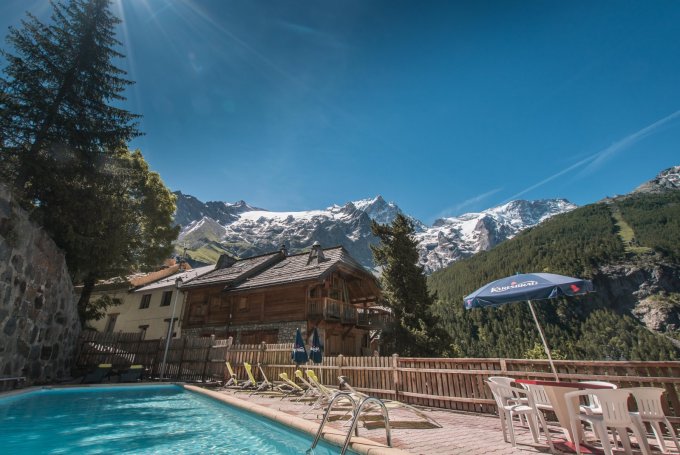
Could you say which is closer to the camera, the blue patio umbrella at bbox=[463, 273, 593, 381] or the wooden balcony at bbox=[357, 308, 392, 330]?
the blue patio umbrella at bbox=[463, 273, 593, 381]

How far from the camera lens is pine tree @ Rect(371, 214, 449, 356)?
21594mm

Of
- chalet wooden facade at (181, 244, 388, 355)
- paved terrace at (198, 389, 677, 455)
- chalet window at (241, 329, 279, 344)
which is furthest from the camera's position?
chalet window at (241, 329, 279, 344)

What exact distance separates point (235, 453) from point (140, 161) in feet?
72.6

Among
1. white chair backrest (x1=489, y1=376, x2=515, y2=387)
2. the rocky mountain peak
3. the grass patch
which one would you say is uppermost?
the rocky mountain peak

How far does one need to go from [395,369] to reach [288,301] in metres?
11.0

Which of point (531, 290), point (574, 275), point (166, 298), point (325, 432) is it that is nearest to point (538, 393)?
point (531, 290)

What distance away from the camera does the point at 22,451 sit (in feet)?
18.5

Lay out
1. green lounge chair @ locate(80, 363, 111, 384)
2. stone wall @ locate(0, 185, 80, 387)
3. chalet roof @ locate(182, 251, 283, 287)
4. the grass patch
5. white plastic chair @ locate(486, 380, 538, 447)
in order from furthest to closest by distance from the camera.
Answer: the grass patch → chalet roof @ locate(182, 251, 283, 287) → green lounge chair @ locate(80, 363, 111, 384) → stone wall @ locate(0, 185, 80, 387) → white plastic chair @ locate(486, 380, 538, 447)

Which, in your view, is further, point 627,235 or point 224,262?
point 627,235

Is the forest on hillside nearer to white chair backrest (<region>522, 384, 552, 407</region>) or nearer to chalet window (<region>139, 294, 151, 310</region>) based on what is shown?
chalet window (<region>139, 294, 151, 310</region>)

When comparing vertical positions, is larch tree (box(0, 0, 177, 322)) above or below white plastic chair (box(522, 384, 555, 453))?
above

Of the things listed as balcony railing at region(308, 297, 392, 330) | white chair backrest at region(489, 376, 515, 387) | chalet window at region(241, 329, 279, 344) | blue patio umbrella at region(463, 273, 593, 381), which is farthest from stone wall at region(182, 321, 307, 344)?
white chair backrest at region(489, 376, 515, 387)

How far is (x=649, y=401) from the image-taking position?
14.9 feet

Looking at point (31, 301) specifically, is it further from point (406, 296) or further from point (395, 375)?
point (406, 296)
